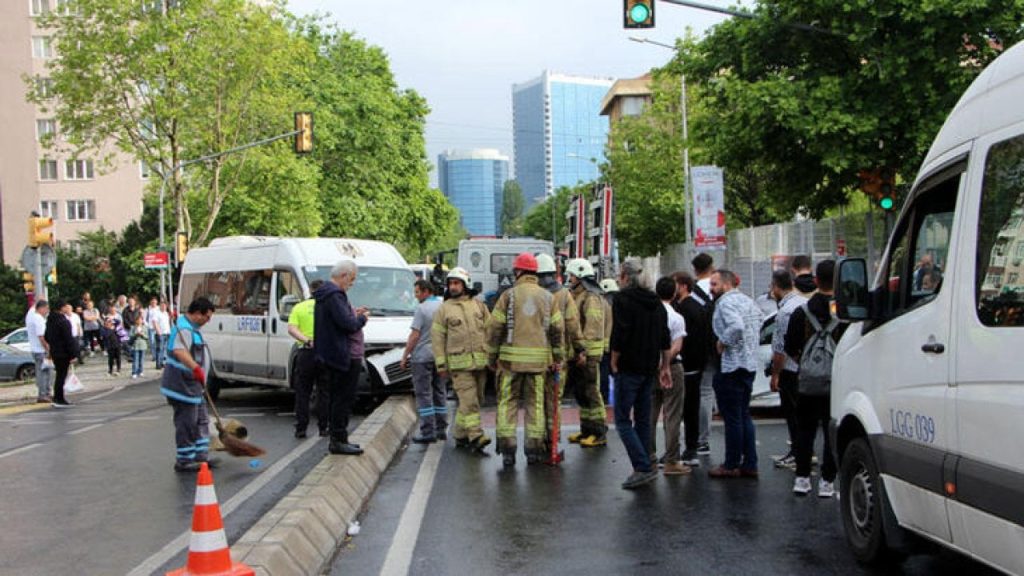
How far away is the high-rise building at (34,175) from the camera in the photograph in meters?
57.7

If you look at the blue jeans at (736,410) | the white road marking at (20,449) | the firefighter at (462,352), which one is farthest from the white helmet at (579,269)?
the white road marking at (20,449)

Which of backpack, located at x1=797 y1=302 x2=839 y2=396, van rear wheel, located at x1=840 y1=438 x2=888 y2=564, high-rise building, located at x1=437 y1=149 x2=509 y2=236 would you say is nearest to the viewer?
van rear wheel, located at x1=840 y1=438 x2=888 y2=564

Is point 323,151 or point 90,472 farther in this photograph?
point 323,151

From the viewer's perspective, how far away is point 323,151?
142 ft

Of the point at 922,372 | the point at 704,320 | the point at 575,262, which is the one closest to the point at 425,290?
the point at 575,262

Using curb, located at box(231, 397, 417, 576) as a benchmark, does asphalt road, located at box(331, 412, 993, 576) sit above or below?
below

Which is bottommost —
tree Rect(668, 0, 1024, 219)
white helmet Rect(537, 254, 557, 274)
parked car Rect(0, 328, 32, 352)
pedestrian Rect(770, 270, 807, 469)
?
parked car Rect(0, 328, 32, 352)

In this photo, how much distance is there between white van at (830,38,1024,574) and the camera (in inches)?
162

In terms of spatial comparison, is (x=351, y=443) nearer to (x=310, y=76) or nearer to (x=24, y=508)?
(x=24, y=508)

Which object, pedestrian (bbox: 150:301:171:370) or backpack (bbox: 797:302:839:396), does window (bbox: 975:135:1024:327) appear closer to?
backpack (bbox: 797:302:839:396)

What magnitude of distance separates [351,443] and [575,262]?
9.57ft

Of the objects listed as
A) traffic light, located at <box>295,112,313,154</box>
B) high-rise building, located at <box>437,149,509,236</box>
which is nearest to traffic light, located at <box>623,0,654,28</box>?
traffic light, located at <box>295,112,313,154</box>

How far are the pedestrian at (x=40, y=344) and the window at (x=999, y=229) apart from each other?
16.4 meters

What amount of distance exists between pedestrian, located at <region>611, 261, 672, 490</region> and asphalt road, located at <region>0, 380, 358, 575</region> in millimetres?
2855
